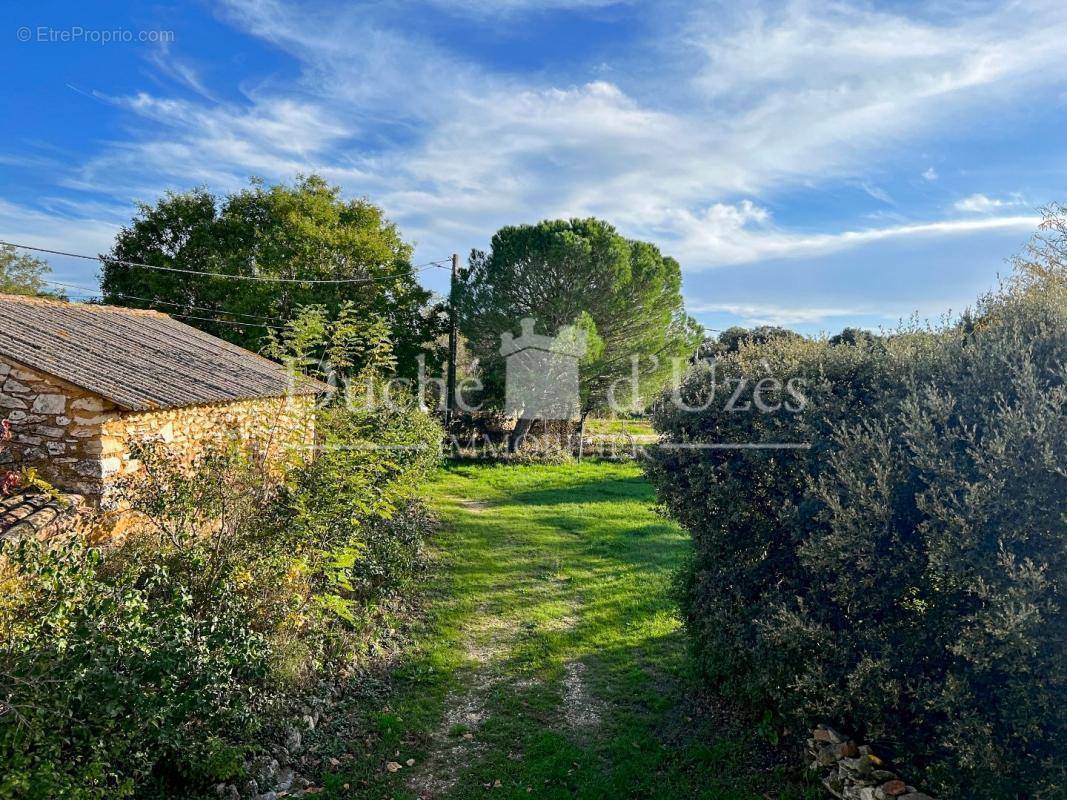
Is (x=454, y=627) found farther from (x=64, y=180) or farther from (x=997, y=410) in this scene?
(x=64, y=180)

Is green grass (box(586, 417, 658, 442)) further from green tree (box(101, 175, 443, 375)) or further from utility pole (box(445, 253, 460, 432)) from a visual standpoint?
green tree (box(101, 175, 443, 375))

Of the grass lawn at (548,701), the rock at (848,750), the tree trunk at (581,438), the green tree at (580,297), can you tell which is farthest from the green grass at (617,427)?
the rock at (848,750)

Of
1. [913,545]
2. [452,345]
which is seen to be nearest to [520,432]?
[452,345]

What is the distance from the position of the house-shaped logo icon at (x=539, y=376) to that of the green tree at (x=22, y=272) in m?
25.5

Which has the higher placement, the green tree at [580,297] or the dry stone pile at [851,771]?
the green tree at [580,297]

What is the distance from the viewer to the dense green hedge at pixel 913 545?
3.21 meters

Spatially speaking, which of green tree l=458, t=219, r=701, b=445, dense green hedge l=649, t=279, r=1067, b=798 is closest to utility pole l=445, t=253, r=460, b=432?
green tree l=458, t=219, r=701, b=445

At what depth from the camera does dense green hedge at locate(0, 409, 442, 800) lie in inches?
135

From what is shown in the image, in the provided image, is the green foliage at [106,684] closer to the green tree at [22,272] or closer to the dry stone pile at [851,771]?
the dry stone pile at [851,771]

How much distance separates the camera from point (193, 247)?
24.5m

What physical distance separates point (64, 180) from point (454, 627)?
1428 centimetres

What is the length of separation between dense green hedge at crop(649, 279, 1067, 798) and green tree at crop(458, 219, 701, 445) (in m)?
15.7

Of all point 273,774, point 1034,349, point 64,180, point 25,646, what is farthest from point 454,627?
point 64,180

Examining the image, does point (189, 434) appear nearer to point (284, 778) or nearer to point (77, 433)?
point (77, 433)
